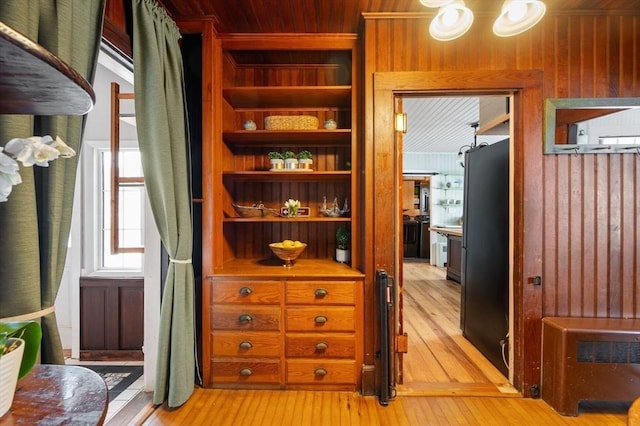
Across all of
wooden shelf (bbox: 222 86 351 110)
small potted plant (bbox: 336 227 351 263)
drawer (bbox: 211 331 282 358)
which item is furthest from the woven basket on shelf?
drawer (bbox: 211 331 282 358)

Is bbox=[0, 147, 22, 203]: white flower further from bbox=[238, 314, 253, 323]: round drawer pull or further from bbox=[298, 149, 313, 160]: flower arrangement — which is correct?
bbox=[298, 149, 313, 160]: flower arrangement

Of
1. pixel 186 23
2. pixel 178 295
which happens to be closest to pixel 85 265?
pixel 178 295

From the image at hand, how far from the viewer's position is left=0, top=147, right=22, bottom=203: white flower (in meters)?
0.54

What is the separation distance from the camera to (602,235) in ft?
6.38

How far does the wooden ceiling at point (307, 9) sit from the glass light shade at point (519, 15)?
0.60 metres

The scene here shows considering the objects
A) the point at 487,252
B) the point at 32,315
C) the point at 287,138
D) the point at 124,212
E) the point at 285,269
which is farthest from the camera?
the point at 124,212

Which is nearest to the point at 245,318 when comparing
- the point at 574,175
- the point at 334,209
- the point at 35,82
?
the point at 334,209

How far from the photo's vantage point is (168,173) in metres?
1.76

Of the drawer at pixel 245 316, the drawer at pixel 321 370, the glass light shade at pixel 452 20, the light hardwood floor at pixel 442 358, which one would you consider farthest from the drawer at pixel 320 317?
the glass light shade at pixel 452 20

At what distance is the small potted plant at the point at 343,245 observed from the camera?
7.69 ft

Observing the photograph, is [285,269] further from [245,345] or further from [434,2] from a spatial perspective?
[434,2]

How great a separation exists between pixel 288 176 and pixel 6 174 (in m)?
1.83

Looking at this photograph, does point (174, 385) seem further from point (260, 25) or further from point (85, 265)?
point (260, 25)

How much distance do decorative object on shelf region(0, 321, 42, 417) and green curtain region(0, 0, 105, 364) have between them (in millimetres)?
367
